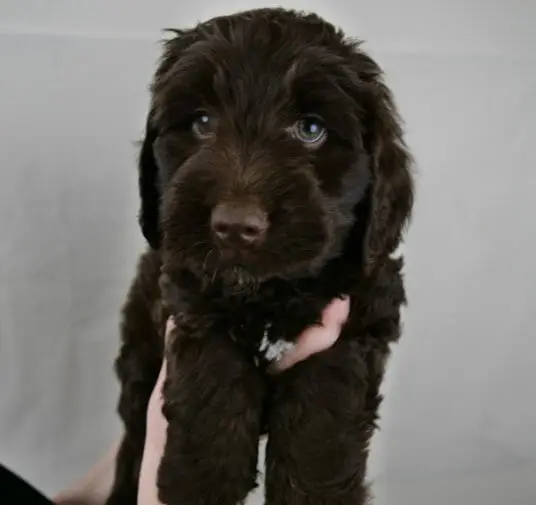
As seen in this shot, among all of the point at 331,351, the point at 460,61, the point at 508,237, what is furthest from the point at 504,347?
the point at 331,351

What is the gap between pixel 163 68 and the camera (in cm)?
183

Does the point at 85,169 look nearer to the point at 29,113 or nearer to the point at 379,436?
the point at 29,113

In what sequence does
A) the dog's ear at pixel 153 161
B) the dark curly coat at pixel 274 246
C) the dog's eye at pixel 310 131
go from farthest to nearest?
the dog's ear at pixel 153 161 → the dog's eye at pixel 310 131 → the dark curly coat at pixel 274 246

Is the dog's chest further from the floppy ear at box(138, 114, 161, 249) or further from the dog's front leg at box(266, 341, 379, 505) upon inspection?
the floppy ear at box(138, 114, 161, 249)

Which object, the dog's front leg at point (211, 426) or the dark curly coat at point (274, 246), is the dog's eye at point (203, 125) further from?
the dog's front leg at point (211, 426)

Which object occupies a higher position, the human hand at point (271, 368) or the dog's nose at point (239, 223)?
the dog's nose at point (239, 223)

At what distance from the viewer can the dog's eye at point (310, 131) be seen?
1.67 meters

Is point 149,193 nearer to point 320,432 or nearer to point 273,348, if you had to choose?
point 273,348

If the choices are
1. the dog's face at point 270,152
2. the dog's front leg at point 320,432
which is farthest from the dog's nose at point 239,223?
the dog's front leg at point 320,432

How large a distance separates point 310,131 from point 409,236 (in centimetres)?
125

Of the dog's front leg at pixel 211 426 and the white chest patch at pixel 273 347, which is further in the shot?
the white chest patch at pixel 273 347

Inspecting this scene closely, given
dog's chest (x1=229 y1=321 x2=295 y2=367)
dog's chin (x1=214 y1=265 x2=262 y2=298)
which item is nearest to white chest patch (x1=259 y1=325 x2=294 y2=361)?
dog's chest (x1=229 y1=321 x2=295 y2=367)

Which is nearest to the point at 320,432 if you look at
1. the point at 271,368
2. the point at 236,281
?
the point at 271,368

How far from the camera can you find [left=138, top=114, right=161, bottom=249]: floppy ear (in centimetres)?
185
